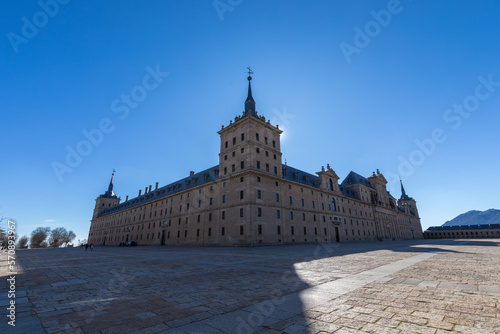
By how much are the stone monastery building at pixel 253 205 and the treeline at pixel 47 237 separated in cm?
7015

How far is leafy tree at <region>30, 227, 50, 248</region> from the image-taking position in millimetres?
98125

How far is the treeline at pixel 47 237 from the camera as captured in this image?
9647 cm

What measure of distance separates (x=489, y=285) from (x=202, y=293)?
7.94m

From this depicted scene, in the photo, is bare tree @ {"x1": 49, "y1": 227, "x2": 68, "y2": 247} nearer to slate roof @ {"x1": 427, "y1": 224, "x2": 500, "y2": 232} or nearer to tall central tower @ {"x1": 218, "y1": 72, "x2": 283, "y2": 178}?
tall central tower @ {"x1": 218, "y1": 72, "x2": 283, "y2": 178}

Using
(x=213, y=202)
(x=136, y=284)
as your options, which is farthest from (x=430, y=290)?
(x=213, y=202)

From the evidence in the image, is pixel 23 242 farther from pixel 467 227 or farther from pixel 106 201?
pixel 467 227

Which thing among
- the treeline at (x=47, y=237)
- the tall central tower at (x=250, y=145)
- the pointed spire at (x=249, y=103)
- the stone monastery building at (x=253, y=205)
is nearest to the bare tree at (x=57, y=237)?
the treeline at (x=47, y=237)

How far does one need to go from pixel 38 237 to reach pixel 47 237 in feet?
32.1

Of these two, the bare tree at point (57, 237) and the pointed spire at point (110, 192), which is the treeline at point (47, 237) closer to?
the bare tree at point (57, 237)

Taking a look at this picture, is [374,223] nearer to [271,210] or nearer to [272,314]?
[271,210]

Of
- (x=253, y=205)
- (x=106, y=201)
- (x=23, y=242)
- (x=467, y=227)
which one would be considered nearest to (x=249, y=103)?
(x=253, y=205)

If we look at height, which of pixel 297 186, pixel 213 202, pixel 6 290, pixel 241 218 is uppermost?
pixel 297 186

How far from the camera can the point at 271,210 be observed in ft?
121

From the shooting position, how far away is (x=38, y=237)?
323ft
